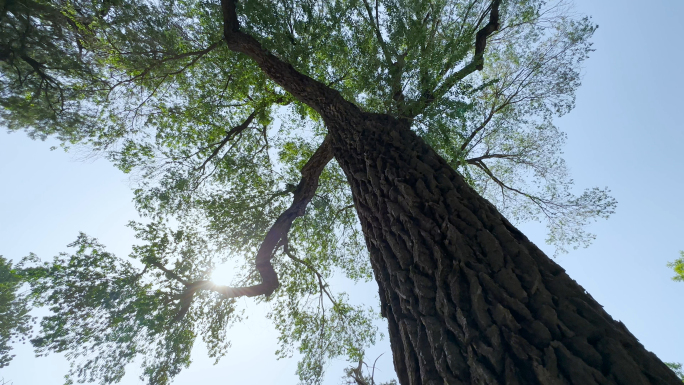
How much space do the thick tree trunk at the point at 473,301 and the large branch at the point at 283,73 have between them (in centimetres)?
216

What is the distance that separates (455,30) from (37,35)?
10287mm

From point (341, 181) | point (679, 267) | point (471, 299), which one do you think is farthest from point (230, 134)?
point (679, 267)

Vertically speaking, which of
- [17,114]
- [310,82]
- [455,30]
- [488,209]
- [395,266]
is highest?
[17,114]

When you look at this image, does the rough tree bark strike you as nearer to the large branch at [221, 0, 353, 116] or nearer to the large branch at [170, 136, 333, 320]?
the large branch at [221, 0, 353, 116]

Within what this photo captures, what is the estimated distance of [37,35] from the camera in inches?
289

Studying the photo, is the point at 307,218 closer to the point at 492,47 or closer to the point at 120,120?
the point at 120,120

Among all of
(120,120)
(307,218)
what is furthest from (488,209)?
(120,120)

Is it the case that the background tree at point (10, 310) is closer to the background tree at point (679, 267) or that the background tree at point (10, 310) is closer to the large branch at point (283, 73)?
the large branch at point (283, 73)

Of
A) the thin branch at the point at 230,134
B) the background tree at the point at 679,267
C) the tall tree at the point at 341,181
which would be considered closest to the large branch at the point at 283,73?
the tall tree at the point at 341,181

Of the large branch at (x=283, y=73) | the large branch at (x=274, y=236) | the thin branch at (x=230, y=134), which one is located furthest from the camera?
the thin branch at (x=230, y=134)

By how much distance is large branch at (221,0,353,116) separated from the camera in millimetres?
4234

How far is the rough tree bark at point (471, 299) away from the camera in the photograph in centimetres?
109

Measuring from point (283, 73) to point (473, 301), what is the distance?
14.9 ft

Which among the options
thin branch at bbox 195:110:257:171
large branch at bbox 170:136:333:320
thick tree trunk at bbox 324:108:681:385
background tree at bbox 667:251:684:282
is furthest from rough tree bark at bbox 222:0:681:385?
background tree at bbox 667:251:684:282
